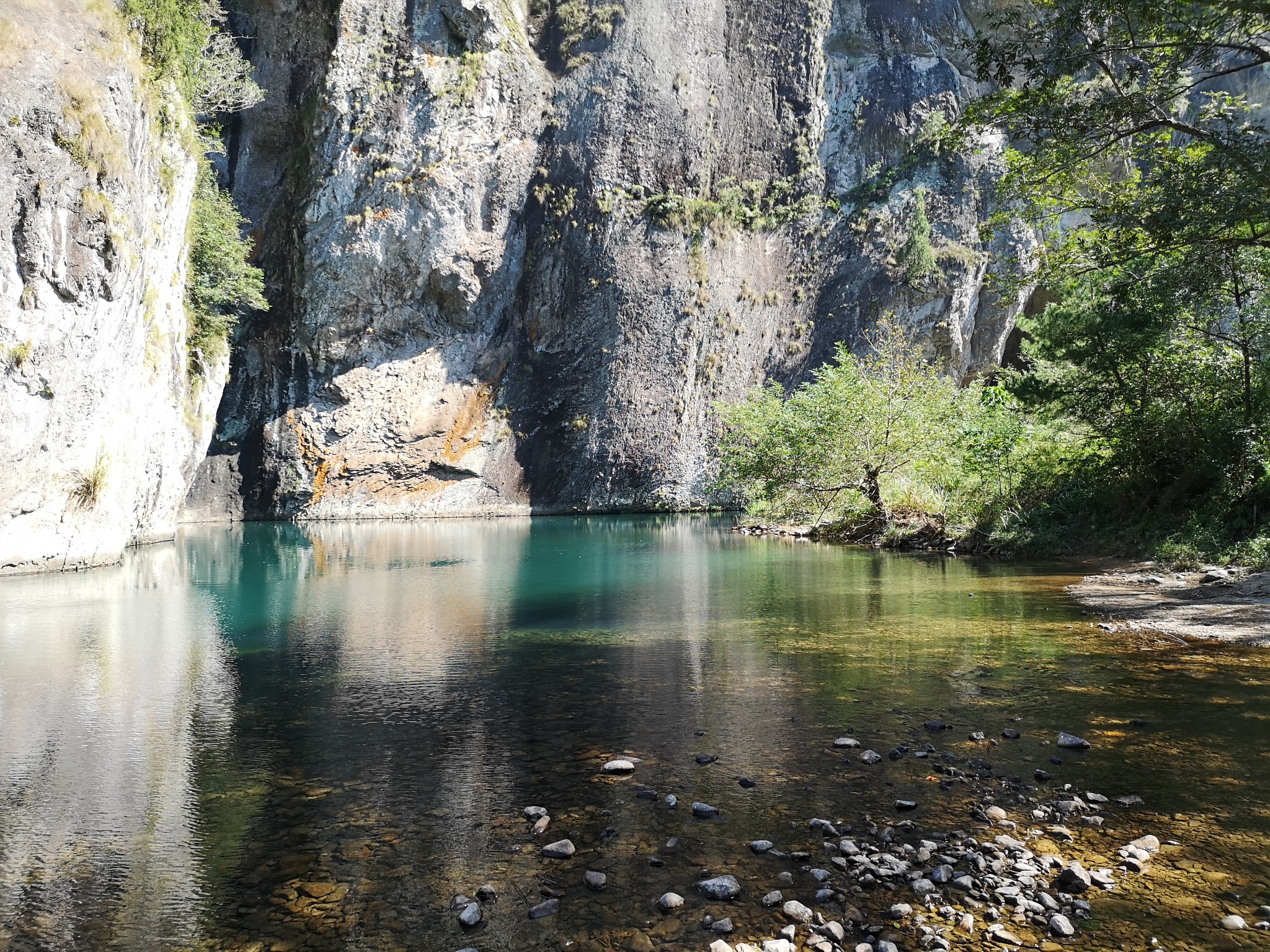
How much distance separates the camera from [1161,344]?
15.9 m

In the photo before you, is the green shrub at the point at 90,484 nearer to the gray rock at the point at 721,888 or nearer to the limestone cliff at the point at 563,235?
the gray rock at the point at 721,888

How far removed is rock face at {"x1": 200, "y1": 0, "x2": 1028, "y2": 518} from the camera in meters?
47.7

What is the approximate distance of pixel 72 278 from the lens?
18719mm

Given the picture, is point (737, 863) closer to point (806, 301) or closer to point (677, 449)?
point (677, 449)

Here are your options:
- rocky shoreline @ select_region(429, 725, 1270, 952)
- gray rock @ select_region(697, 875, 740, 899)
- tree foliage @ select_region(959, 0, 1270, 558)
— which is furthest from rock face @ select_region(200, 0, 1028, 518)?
gray rock @ select_region(697, 875, 740, 899)

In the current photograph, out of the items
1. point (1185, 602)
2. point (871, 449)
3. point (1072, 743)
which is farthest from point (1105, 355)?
point (1072, 743)

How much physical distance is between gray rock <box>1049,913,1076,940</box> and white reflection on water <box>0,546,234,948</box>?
4.01 meters

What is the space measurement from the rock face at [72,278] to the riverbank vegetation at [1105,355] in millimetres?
18364

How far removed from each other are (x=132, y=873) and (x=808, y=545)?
74.8ft

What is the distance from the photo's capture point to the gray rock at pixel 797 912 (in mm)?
3882

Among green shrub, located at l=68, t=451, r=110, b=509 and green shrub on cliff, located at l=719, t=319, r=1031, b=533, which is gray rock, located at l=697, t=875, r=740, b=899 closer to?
green shrub on cliff, located at l=719, t=319, r=1031, b=533

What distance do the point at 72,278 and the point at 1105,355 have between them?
21966mm

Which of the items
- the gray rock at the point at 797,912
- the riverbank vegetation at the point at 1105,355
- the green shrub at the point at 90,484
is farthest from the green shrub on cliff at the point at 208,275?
the gray rock at the point at 797,912

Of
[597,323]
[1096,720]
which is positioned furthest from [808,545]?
[597,323]
